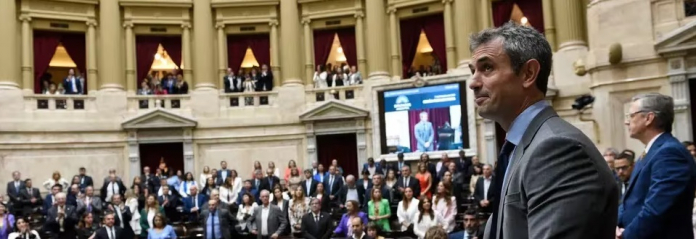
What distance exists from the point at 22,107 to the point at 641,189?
21189 millimetres

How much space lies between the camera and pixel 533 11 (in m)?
22.0

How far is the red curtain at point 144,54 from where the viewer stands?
2445cm

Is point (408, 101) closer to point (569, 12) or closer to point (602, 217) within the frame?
point (569, 12)

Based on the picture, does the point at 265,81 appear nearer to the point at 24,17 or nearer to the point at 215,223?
the point at 24,17

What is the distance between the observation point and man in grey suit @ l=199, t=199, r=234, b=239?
14031 millimetres

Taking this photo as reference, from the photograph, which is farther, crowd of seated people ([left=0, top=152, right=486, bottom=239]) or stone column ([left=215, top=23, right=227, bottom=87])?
stone column ([left=215, top=23, right=227, bottom=87])

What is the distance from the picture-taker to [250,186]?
16594 millimetres

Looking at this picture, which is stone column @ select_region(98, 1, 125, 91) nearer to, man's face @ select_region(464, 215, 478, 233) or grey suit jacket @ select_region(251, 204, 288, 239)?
grey suit jacket @ select_region(251, 204, 288, 239)

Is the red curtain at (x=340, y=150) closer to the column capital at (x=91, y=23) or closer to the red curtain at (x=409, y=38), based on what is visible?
the red curtain at (x=409, y=38)

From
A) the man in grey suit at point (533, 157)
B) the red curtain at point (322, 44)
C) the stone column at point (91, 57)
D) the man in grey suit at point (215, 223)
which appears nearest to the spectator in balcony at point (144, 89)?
the stone column at point (91, 57)

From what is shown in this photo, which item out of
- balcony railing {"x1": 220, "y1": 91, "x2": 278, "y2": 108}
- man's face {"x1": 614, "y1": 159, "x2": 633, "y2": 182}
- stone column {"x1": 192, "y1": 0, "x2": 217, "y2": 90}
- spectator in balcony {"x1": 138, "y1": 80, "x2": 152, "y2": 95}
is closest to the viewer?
man's face {"x1": 614, "y1": 159, "x2": 633, "y2": 182}

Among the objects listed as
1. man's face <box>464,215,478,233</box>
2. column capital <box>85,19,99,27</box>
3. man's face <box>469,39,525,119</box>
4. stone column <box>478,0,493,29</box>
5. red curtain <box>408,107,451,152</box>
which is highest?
column capital <box>85,19,99,27</box>

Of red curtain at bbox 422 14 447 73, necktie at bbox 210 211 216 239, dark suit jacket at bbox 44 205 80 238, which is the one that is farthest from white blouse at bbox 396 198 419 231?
red curtain at bbox 422 14 447 73

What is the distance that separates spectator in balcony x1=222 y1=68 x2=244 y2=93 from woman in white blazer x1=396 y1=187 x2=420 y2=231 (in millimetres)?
12036
